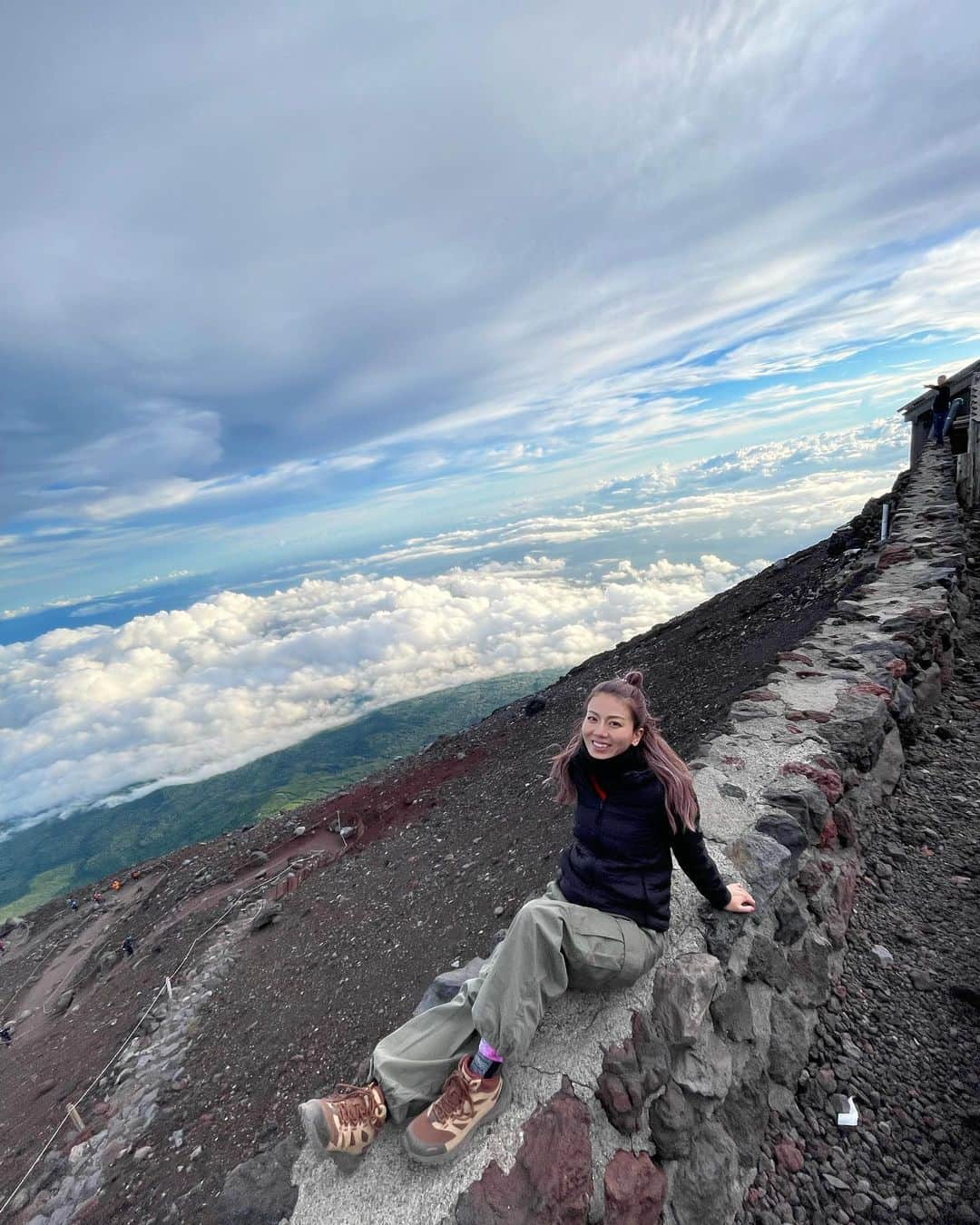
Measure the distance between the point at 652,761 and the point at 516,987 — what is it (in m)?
1.34

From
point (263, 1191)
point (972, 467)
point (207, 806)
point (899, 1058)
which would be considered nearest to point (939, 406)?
point (972, 467)

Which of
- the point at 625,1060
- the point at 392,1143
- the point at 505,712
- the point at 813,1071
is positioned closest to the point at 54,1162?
the point at 392,1143

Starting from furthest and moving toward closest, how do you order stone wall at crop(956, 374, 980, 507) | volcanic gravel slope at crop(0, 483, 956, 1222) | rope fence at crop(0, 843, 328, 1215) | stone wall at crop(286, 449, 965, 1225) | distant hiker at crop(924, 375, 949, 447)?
distant hiker at crop(924, 375, 949, 447), stone wall at crop(956, 374, 980, 507), rope fence at crop(0, 843, 328, 1215), volcanic gravel slope at crop(0, 483, 956, 1222), stone wall at crop(286, 449, 965, 1225)

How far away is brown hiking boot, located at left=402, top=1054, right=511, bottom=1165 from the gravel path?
4.46 feet

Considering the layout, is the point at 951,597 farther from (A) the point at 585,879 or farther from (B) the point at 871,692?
(A) the point at 585,879

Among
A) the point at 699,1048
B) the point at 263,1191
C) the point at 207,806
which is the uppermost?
the point at 699,1048

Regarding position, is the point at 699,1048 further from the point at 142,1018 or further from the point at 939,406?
the point at 939,406

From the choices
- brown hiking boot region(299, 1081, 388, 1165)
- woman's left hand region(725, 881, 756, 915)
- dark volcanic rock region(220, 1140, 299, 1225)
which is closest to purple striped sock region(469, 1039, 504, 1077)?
brown hiking boot region(299, 1081, 388, 1165)

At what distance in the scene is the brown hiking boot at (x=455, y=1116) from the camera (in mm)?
2514

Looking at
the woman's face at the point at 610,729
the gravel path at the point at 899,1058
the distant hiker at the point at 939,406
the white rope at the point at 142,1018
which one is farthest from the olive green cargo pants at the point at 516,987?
the distant hiker at the point at 939,406

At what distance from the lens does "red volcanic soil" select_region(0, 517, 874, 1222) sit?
5.50m

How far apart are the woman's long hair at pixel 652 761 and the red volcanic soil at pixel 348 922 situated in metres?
3.21

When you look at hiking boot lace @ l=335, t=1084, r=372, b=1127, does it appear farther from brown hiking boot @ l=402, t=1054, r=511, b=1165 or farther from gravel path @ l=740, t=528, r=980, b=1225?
gravel path @ l=740, t=528, r=980, b=1225

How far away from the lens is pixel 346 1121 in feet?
8.68
